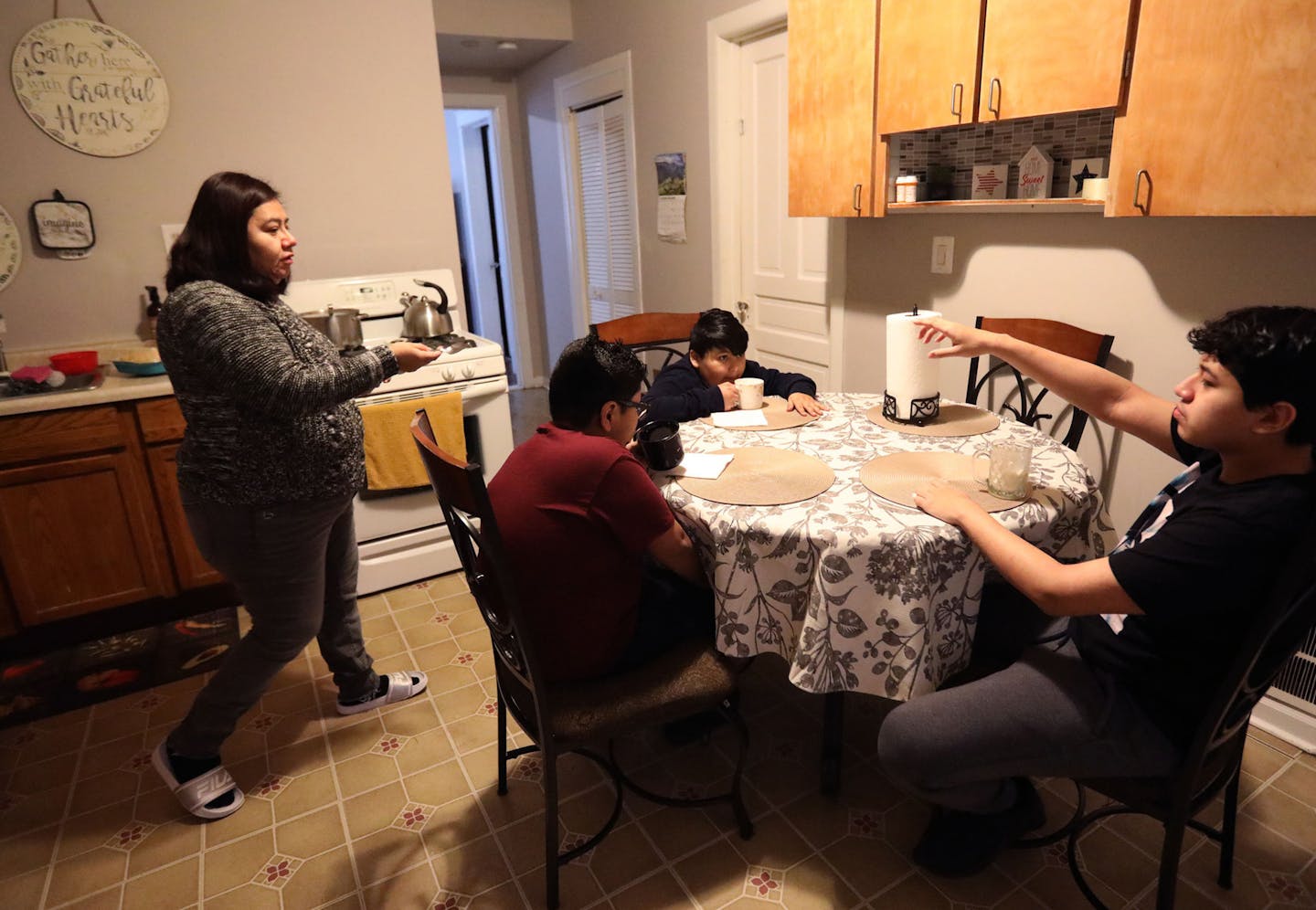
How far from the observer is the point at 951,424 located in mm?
1920

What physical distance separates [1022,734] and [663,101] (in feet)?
Result: 11.2

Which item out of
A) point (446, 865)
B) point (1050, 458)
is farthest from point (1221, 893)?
point (446, 865)

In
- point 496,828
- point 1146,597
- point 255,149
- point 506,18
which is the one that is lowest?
point 496,828

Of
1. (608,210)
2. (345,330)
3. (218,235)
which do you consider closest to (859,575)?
(218,235)

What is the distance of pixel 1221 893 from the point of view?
1.53m

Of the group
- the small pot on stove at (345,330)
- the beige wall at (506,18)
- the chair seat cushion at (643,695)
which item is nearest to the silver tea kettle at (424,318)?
the small pot on stove at (345,330)

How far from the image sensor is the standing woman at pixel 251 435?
1512 millimetres

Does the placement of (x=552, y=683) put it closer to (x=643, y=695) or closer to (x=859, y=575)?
(x=643, y=695)

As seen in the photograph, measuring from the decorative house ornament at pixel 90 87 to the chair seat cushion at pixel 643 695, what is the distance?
104 inches

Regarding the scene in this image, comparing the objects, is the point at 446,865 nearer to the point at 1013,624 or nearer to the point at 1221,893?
the point at 1013,624

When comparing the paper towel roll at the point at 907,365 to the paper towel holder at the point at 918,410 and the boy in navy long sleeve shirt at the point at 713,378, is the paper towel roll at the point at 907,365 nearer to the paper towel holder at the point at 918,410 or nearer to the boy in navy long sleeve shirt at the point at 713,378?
the paper towel holder at the point at 918,410

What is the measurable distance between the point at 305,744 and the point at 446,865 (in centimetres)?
66

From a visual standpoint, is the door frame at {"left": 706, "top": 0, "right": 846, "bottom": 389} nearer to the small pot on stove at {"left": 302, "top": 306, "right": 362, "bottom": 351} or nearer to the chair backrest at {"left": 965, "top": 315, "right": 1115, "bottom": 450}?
the chair backrest at {"left": 965, "top": 315, "right": 1115, "bottom": 450}

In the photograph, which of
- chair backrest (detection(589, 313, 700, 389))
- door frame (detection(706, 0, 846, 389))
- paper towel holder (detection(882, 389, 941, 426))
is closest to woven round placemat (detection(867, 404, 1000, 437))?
paper towel holder (detection(882, 389, 941, 426))
